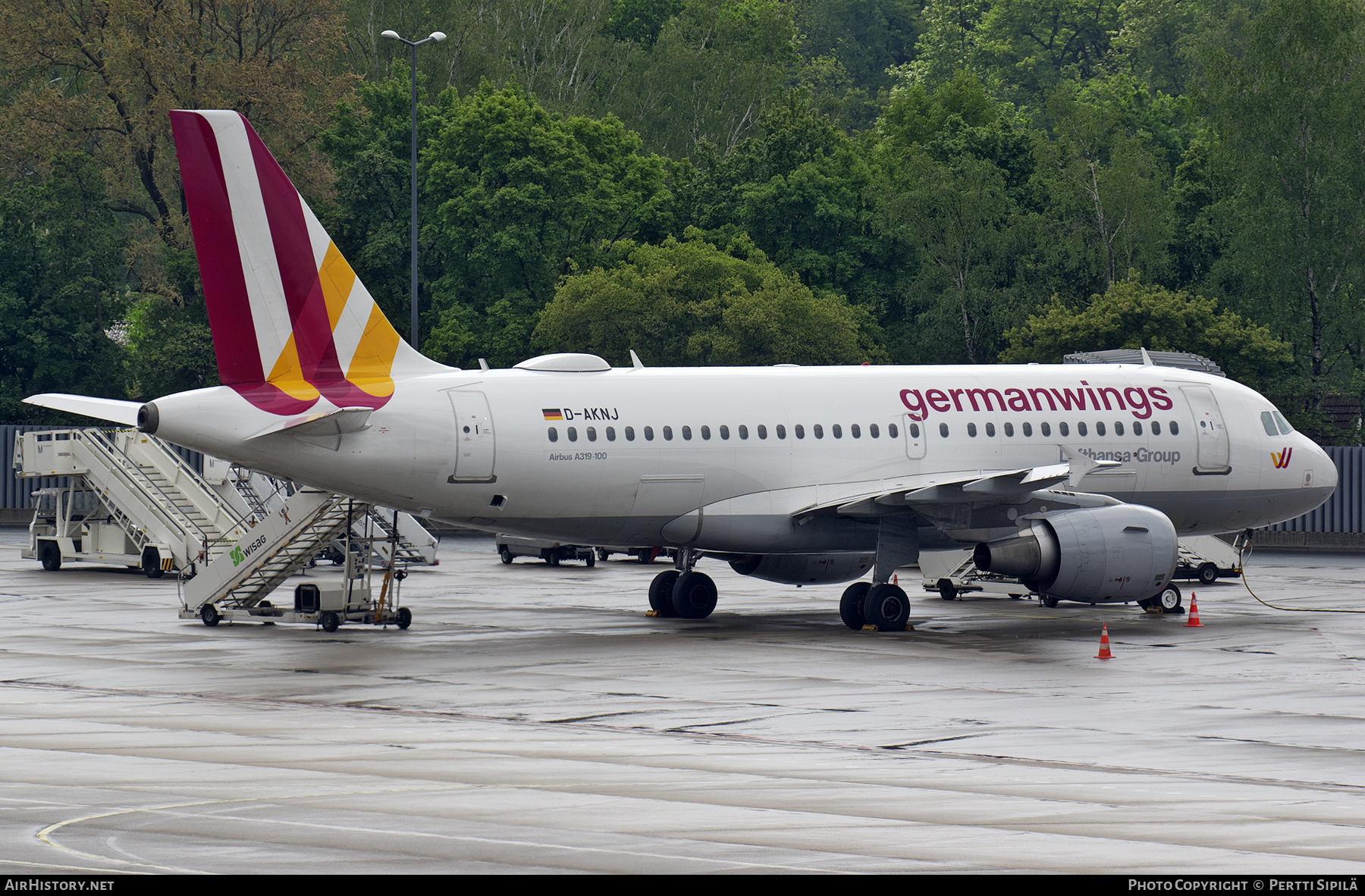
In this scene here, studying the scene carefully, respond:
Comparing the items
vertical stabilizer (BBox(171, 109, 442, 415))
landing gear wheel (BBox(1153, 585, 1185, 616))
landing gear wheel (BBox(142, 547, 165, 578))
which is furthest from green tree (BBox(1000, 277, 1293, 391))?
vertical stabilizer (BBox(171, 109, 442, 415))

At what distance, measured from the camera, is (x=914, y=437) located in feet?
106

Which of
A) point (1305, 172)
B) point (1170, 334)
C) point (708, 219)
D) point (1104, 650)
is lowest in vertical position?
point (1104, 650)

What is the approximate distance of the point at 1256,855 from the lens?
12.6m

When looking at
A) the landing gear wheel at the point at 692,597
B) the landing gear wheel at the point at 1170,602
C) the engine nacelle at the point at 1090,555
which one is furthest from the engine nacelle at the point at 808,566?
the landing gear wheel at the point at 1170,602

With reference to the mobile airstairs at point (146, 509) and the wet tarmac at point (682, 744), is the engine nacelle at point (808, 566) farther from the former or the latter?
the mobile airstairs at point (146, 509)

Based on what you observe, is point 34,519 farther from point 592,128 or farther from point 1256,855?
point 1256,855

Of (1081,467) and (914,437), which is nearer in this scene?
(1081,467)

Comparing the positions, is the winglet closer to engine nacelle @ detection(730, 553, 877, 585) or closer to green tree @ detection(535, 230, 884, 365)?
engine nacelle @ detection(730, 553, 877, 585)

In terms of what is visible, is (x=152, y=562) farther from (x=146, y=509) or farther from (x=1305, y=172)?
(x=1305, y=172)

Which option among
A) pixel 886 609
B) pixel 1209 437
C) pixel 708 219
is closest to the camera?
pixel 886 609

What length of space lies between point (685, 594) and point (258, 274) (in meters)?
9.96

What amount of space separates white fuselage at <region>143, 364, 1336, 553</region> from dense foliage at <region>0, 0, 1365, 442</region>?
26168 millimetres

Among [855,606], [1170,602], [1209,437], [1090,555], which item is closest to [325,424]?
[855,606]

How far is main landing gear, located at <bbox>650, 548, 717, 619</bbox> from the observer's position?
33.1 meters
